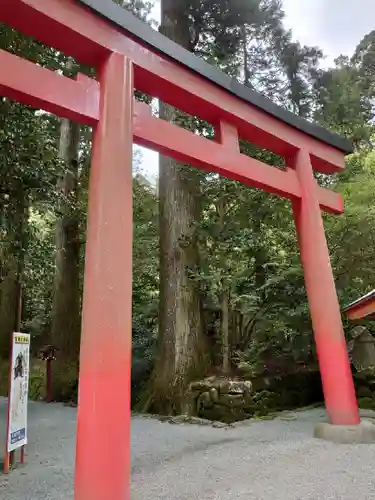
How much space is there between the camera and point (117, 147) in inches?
120

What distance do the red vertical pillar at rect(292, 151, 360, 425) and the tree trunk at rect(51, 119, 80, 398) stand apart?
580cm

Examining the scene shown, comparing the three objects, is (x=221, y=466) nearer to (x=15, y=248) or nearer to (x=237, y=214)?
(x=15, y=248)

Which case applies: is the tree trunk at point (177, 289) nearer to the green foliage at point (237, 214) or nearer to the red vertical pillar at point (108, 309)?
the green foliage at point (237, 214)

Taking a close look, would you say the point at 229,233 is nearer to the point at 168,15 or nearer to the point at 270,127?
the point at 270,127

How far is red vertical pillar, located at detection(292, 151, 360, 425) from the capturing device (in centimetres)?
438

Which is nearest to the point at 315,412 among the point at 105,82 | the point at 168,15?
the point at 105,82

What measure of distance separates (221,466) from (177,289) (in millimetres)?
3585

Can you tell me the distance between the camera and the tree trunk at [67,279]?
9.51 m

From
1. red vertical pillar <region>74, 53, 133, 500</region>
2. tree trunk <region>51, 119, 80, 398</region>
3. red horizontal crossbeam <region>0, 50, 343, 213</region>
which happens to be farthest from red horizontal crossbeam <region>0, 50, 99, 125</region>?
tree trunk <region>51, 119, 80, 398</region>

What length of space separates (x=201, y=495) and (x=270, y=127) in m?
3.78

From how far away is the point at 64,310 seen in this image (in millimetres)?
9586

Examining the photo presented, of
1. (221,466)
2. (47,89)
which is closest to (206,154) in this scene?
(47,89)

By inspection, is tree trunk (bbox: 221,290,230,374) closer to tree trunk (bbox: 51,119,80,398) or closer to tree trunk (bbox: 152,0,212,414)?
tree trunk (bbox: 152,0,212,414)

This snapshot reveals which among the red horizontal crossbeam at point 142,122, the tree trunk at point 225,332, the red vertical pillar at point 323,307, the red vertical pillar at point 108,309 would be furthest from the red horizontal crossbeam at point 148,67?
the tree trunk at point 225,332
